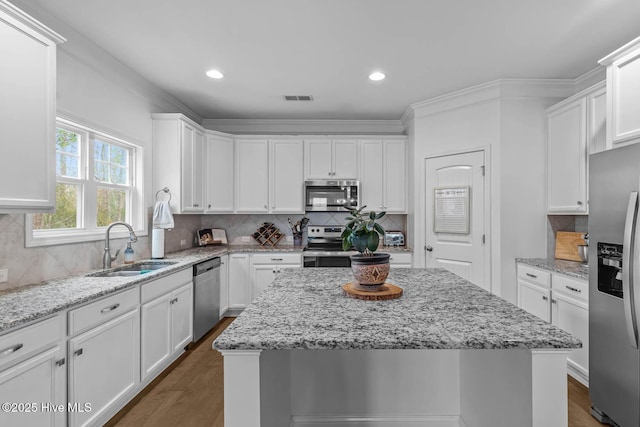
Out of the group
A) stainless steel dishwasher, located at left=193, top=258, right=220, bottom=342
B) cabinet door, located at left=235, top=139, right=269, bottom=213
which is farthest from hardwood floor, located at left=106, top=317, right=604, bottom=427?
cabinet door, located at left=235, top=139, right=269, bottom=213

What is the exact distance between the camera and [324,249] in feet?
14.4

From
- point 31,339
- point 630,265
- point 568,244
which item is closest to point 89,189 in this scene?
point 31,339

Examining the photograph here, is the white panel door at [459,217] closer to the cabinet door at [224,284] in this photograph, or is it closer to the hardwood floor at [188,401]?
the hardwood floor at [188,401]

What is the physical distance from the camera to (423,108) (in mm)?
3982

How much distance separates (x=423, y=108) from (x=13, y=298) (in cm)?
401

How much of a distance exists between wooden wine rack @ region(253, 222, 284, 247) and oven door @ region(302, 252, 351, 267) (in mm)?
743

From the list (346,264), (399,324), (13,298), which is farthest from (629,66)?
(13,298)

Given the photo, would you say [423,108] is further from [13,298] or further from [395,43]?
[13,298]

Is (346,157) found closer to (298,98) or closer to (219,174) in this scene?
(298,98)

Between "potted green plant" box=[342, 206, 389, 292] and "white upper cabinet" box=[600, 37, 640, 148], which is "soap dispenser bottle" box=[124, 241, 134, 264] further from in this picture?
"white upper cabinet" box=[600, 37, 640, 148]

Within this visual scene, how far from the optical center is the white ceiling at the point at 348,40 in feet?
7.16

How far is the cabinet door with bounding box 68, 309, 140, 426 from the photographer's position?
5.86 feet

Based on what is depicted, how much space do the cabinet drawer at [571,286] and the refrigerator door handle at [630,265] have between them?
0.66 meters

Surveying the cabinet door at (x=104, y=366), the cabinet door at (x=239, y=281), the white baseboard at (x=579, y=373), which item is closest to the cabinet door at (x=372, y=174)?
the cabinet door at (x=239, y=281)
